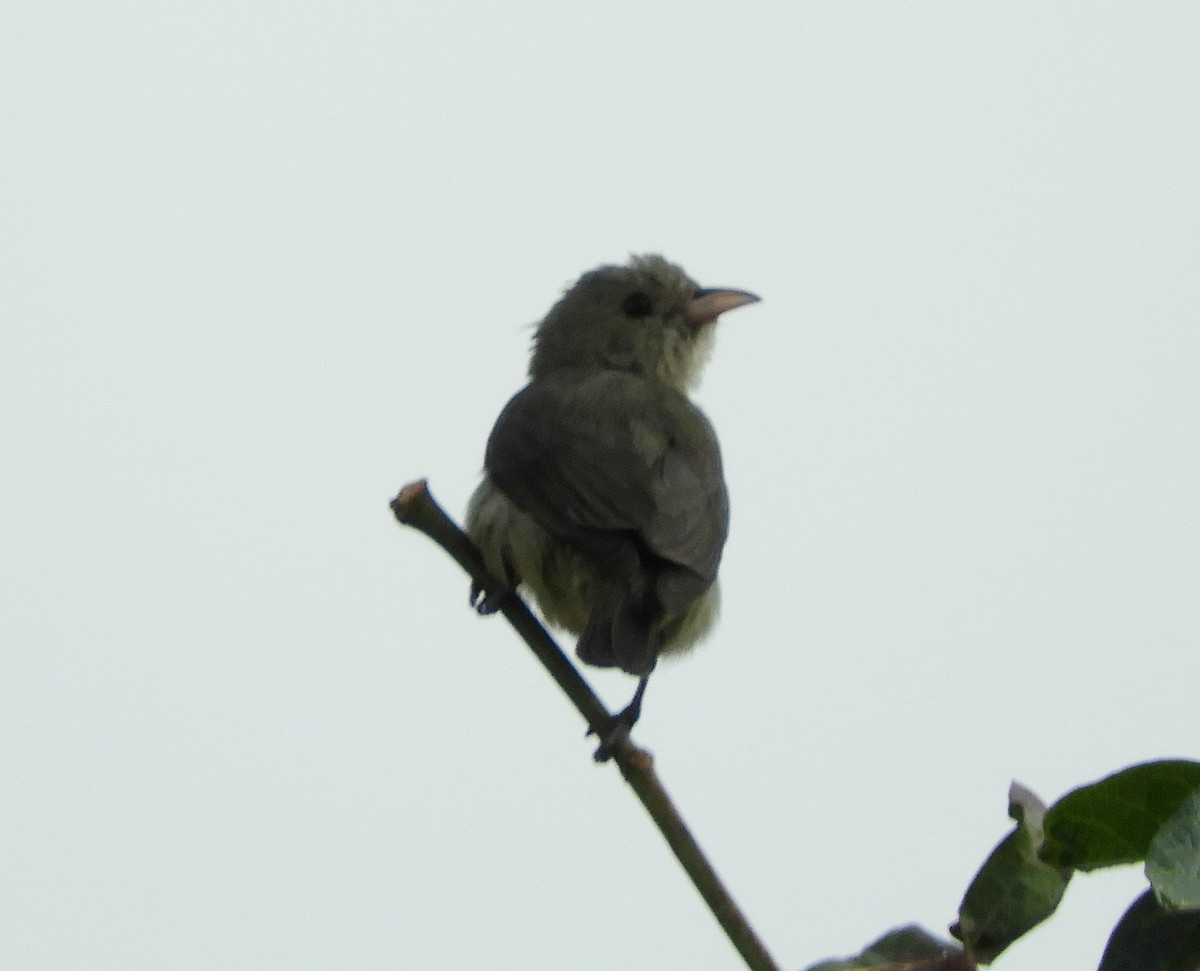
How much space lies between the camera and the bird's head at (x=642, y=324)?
19.5 feet

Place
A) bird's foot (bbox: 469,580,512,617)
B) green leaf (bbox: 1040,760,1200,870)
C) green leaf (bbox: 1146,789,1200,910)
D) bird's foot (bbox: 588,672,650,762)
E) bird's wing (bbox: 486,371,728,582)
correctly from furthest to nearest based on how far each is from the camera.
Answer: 1. bird's wing (bbox: 486,371,728,582)
2. bird's foot (bbox: 469,580,512,617)
3. bird's foot (bbox: 588,672,650,762)
4. green leaf (bbox: 1040,760,1200,870)
5. green leaf (bbox: 1146,789,1200,910)

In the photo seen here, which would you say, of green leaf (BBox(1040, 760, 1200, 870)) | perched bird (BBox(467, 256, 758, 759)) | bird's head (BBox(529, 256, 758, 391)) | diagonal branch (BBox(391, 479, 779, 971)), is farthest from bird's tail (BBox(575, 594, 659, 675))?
green leaf (BBox(1040, 760, 1200, 870))

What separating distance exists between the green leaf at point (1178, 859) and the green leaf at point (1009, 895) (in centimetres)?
27

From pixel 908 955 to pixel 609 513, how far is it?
8.37 ft

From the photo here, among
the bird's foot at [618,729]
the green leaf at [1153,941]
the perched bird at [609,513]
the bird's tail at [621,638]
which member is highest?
the perched bird at [609,513]

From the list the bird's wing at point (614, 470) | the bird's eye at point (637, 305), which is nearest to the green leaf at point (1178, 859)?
the bird's wing at point (614, 470)

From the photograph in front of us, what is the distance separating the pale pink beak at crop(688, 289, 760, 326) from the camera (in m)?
5.98

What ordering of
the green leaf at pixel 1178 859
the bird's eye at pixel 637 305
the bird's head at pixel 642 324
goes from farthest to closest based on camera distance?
the bird's eye at pixel 637 305, the bird's head at pixel 642 324, the green leaf at pixel 1178 859

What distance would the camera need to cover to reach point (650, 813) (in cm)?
229

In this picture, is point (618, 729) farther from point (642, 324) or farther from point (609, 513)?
point (642, 324)

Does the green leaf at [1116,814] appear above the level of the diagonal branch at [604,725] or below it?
below

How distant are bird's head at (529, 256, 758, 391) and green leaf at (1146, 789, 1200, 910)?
4.27m

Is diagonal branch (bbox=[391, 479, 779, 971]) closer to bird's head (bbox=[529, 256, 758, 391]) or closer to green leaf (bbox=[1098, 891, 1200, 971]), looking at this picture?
green leaf (bbox=[1098, 891, 1200, 971])

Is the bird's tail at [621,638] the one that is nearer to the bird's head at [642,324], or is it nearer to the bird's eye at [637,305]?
the bird's head at [642,324]
